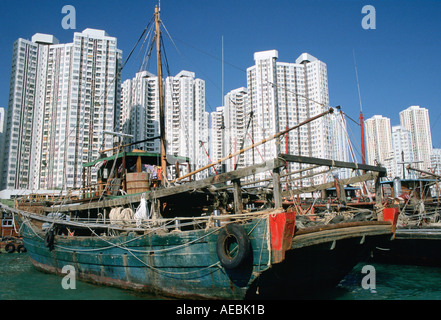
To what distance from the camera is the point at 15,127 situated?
66812 millimetres

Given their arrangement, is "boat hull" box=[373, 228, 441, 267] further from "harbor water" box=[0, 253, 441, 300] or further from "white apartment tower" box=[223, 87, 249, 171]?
"white apartment tower" box=[223, 87, 249, 171]

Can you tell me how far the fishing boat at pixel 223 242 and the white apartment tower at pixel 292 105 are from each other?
62.3m

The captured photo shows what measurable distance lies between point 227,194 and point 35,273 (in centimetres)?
945

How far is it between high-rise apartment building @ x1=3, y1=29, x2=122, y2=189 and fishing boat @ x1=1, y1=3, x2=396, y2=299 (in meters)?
53.7

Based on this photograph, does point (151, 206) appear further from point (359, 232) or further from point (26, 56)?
point (26, 56)

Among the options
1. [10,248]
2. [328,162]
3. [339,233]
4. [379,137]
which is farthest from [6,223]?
[379,137]

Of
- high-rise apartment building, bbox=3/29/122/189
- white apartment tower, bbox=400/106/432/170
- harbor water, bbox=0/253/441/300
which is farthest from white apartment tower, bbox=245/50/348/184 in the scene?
harbor water, bbox=0/253/441/300

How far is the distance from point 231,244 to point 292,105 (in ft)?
237

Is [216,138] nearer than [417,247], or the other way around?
[417,247]

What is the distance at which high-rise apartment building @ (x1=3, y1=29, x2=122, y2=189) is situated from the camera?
6234cm

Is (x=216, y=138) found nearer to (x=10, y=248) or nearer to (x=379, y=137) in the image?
(x=379, y=137)

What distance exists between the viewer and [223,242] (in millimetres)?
6750
